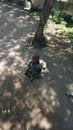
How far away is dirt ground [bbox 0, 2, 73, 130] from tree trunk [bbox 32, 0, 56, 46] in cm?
43

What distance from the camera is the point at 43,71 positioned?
31.2ft

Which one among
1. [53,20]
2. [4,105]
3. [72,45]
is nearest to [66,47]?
[72,45]

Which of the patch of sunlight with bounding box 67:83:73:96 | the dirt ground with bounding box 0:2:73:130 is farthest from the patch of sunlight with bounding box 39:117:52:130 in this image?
the patch of sunlight with bounding box 67:83:73:96

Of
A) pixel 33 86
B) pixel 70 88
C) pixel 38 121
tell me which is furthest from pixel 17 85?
pixel 70 88

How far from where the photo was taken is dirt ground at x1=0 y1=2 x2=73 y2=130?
7.33 meters

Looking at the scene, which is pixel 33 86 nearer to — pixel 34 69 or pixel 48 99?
pixel 34 69

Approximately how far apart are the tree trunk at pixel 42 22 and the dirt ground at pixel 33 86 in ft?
1.42

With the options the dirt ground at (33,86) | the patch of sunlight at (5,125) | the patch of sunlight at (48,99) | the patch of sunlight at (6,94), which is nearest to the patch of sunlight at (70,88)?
the dirt ground at (33,86)

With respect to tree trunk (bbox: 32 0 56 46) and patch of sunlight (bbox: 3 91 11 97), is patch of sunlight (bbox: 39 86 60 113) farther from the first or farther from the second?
tree trunk (bbox: 32 0 56 46)

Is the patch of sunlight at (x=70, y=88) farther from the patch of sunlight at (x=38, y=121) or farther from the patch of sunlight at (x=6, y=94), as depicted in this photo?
the patch of sunlight at (x=6, y=94)

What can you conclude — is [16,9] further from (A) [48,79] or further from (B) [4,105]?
(B) [4,105]

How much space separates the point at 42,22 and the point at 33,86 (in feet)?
11.8

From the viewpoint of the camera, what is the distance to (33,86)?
8.62 m

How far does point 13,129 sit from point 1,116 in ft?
1.99
